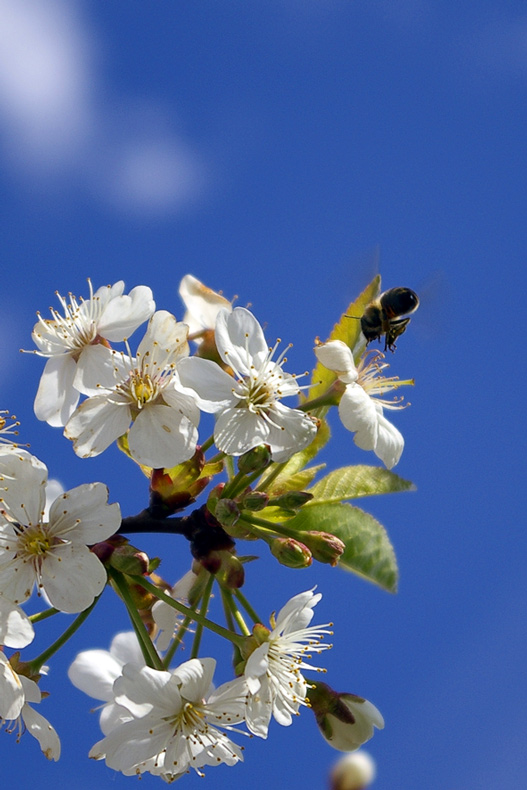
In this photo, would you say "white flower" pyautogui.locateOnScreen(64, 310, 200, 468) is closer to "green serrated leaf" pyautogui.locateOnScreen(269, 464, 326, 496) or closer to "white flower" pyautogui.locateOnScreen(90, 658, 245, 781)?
"green serrated leaf" pyautogui.locateOnScreen(269, 464, 326, 496)

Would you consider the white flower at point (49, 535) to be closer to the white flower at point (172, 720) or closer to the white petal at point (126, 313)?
the white flower at point (172, 720)

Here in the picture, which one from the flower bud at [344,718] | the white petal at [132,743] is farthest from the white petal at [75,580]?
the flower bud at [344,718]

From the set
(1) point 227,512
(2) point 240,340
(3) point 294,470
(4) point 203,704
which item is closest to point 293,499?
(1) point 227,512

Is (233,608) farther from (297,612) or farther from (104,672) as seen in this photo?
(104,672)

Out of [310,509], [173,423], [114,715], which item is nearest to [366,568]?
[310,509]

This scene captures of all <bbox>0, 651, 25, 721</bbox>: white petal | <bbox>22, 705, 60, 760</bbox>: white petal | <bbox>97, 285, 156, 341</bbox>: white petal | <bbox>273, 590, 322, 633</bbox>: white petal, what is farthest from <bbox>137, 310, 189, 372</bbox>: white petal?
<bbox>22, 705, 60, 760</bbox>: white petal
